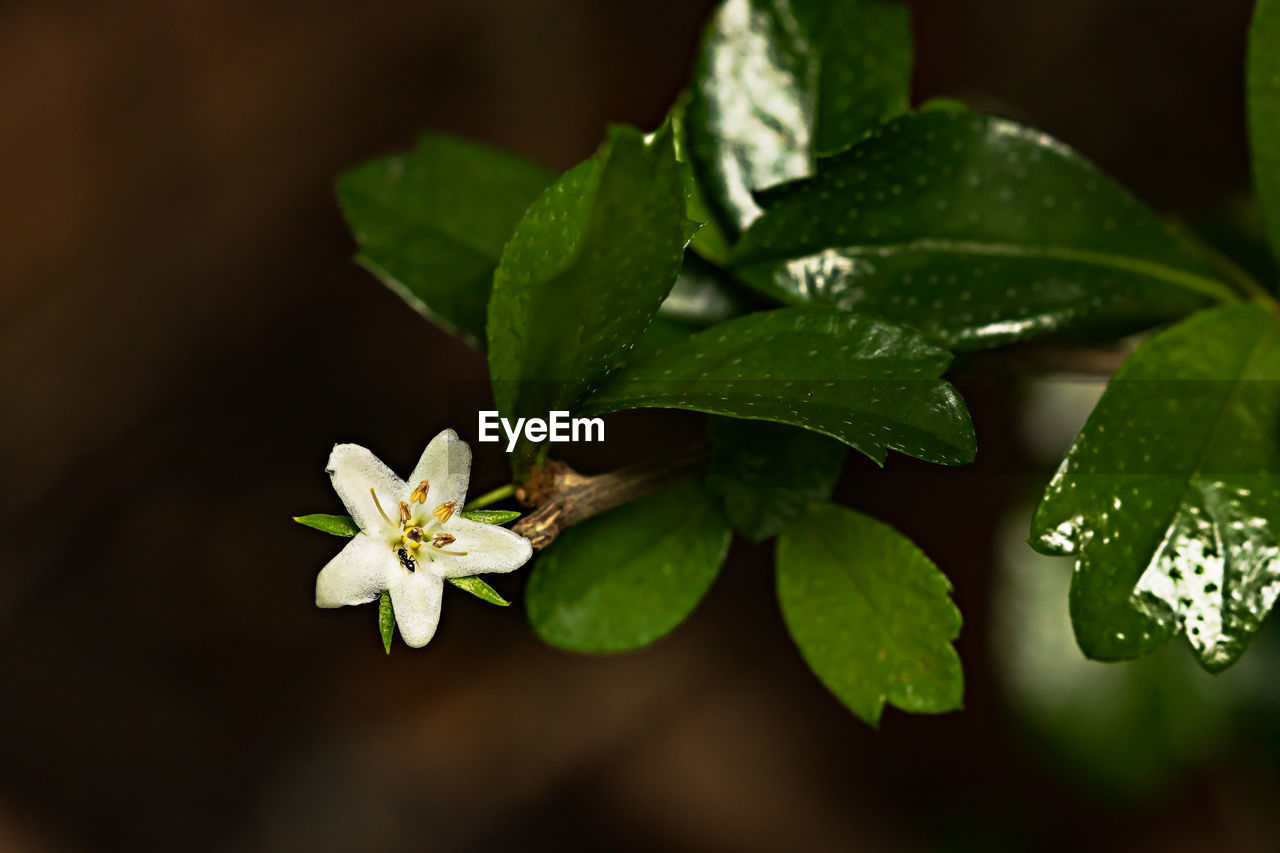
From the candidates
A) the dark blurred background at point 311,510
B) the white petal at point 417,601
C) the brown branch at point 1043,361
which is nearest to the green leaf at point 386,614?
the white petal at point 417,601

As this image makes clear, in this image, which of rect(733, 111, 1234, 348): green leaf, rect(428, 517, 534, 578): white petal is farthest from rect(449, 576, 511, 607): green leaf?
rect(733, 111, 1234, 348): green leaf

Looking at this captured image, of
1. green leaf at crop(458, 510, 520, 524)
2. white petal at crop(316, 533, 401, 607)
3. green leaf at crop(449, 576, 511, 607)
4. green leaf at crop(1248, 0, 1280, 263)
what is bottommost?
green leaf at crop(449, 576, 511, 607)

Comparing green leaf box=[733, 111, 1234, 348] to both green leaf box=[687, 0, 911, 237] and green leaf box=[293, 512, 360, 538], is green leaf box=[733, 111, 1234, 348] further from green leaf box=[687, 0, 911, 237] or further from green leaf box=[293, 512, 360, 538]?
green leaf box=[293, 512, 360, 538]

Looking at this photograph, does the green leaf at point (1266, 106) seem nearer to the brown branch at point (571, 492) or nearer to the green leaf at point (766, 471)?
the green leaf at point (766, 471)

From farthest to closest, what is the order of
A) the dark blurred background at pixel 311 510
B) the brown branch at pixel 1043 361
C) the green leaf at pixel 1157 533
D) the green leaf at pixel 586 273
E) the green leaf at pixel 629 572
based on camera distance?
the dark blurred background at pixel 311 510 < the brown branch at pixel 1043 361 < the green leaf at pixel 629 572 < the green leaf at pixel 1157 533 < the green leaf at pixel 586 273

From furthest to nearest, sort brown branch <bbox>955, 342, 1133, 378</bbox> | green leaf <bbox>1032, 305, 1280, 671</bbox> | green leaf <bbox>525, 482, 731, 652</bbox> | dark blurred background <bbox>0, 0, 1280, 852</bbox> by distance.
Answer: dark blurred background <bbox>0, 0, 1280, 852</bbox>, brown branch <bbox>955, 342, 1133, 378</bbox>, green leaf <bbox>525, 482, 731, 652</bbox>, green leaf <bbox>1032, 305, 1280, 671</bbox>

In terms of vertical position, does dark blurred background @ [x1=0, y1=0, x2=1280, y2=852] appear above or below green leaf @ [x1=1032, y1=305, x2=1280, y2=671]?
below

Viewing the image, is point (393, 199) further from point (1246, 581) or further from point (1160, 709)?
point (1160, 709)
